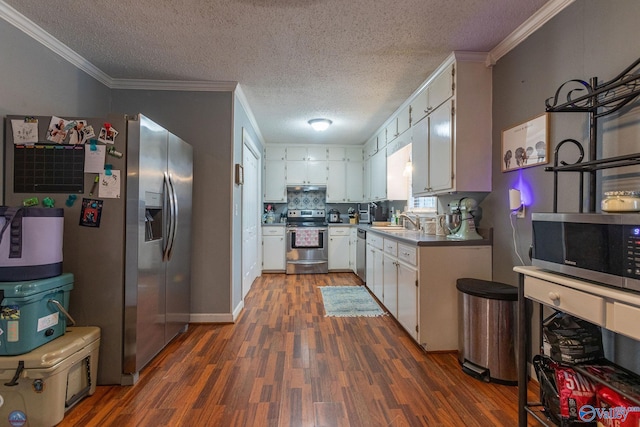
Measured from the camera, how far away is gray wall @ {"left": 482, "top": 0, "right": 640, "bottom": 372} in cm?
148

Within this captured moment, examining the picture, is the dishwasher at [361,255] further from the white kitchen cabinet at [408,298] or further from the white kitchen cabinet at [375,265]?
the white kitchen cabinet at [408,298]

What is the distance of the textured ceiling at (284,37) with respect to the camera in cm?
193

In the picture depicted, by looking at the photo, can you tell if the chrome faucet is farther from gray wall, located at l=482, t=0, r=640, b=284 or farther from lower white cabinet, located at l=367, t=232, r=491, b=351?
lower white cabinet, located at l=367, t=232, r=491, b=351

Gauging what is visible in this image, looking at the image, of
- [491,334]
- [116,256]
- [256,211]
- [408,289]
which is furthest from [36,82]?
[491,334]

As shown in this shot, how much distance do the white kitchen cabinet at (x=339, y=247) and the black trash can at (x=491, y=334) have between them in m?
3.46

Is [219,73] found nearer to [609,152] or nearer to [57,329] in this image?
[57,329]

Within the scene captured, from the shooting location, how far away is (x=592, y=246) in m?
1.22

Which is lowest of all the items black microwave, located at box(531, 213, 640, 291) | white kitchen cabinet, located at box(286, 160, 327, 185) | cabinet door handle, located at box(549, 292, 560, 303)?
cabinet door handle, located at box(549, 292, 560, 303)

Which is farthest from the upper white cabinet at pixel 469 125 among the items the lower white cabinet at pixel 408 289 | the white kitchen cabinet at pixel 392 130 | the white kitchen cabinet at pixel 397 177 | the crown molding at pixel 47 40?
the crown molding at pixel 47 40

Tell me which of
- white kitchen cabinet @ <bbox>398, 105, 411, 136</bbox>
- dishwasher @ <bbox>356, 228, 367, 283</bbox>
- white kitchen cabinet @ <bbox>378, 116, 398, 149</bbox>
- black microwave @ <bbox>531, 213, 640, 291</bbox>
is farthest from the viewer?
dishwasher @ <bbox>356, 228, 367, 283</bbox>

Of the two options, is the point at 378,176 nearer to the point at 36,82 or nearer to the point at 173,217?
the point at 173,217

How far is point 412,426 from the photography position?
Answer: 62.7 inches

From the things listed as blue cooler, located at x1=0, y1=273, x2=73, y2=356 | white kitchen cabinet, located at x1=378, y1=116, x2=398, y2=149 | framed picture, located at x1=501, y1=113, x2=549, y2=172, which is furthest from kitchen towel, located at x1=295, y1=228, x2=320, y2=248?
blue cooler, located at x1=0, y1=273, x2=73, y2=356

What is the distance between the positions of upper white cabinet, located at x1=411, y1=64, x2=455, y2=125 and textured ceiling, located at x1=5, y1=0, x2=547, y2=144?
0.12 metres
